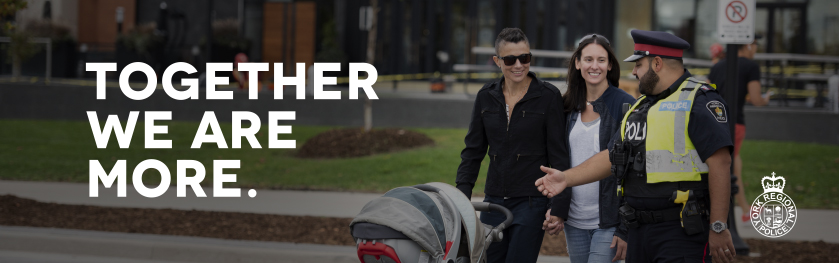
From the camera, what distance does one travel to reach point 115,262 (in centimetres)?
714

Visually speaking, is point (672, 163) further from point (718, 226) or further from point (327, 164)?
point (327, 164)

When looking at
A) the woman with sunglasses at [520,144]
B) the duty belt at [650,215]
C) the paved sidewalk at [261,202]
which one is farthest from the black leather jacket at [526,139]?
the paved sidewalk at [261,202]

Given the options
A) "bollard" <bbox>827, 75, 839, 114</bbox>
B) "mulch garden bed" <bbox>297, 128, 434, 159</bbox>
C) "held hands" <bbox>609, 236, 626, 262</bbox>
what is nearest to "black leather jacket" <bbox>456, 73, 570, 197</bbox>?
"held hands" <bbox>609, 236, 626, 262</bbox>

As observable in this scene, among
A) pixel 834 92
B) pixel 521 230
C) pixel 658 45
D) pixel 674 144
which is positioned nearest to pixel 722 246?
pixel 674 144

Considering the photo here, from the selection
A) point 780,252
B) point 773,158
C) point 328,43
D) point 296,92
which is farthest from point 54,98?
point 780,252

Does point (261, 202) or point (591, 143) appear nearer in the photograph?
point (591, 143)

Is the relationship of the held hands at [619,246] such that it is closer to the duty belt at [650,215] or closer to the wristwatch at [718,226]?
the duty belt at [650,215]

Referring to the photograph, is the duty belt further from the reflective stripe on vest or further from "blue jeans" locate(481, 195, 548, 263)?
"blue jeans" locate(481, 195, 548, 263)

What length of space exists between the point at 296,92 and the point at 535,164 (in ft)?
46.0

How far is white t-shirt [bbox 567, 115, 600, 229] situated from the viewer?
4344mm

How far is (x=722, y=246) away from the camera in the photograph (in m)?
3.53

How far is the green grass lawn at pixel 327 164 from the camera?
1105 centimetres

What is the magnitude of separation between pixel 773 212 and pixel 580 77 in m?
5.46

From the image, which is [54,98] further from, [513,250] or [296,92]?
[513,250]
